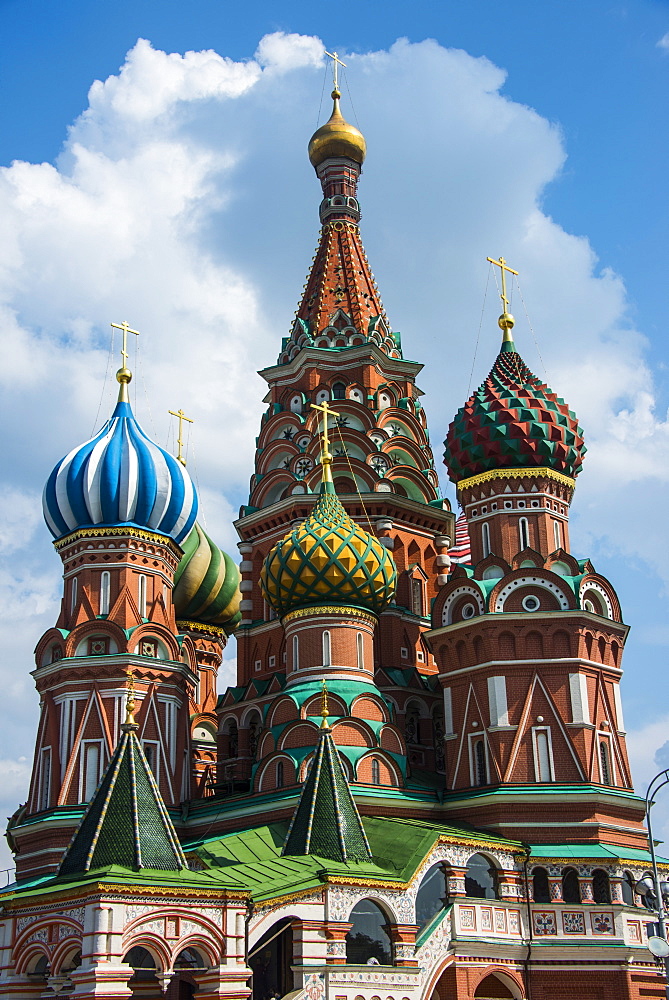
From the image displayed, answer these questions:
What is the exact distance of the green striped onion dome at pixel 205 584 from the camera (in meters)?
33.2

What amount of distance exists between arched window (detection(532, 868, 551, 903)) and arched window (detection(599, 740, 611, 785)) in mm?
2333

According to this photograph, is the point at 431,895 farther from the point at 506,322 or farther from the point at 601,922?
the point at 506,322

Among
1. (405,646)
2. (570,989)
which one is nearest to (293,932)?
(570,989)

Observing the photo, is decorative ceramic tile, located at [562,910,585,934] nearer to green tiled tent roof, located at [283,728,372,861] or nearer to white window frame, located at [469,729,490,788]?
white window frame, located at [469,729,490,788]

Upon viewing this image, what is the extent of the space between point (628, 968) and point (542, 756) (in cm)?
392

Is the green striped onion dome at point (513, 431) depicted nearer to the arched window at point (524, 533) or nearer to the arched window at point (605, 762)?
the arched window at point (524, 533)

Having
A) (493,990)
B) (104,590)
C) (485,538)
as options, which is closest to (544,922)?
(493,990)

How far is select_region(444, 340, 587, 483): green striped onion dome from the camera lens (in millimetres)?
26078

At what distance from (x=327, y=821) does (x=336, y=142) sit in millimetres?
19965

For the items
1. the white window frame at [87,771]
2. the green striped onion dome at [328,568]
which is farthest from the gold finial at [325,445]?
the white window frame at [87,771]

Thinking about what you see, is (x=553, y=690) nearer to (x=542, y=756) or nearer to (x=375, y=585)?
(x=542, y=756)

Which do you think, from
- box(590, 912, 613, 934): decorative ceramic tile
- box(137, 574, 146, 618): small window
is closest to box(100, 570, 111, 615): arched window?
box(137, 574, 146, 618): small window

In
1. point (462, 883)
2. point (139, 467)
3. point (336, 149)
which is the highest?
point (336, 149)

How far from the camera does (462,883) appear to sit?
68.7ft
